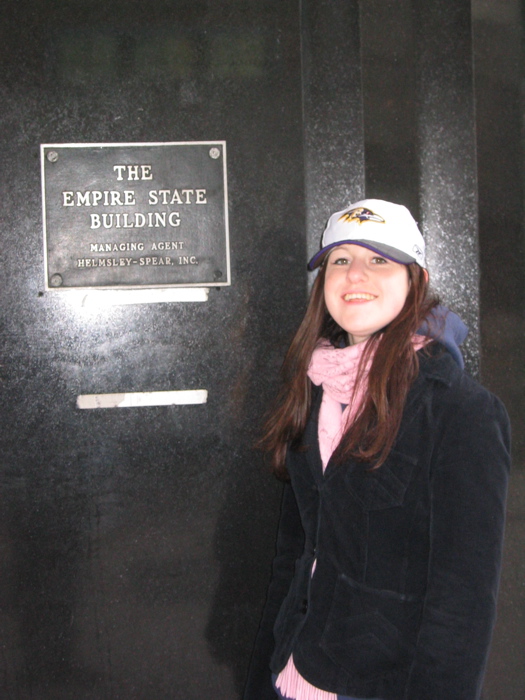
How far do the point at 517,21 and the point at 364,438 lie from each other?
5.60 ft

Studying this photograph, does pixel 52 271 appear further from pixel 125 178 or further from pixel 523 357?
pixel 523 357

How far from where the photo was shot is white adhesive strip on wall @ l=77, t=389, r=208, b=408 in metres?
2.23

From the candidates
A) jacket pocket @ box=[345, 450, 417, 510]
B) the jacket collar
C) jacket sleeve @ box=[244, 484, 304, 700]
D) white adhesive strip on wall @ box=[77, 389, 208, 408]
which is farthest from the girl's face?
white adhesive strip on wall @ box=[77, 389, 208, 408]

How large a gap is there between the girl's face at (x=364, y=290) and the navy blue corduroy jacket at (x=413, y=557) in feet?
0.51

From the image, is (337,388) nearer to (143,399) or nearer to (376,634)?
(376,634)

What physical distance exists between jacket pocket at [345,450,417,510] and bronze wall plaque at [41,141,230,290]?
973mm

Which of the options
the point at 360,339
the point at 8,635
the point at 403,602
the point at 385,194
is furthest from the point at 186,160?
the point at 8,635

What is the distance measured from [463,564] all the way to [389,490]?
22cm

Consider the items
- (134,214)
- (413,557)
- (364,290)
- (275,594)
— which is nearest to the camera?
(413,557)

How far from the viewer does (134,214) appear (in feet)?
7.30

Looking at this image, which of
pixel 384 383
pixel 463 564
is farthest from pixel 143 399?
pixel 463 564

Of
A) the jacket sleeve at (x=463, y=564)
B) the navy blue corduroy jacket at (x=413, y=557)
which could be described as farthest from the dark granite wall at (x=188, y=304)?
the jacket sleeve at (x=463, y=564)

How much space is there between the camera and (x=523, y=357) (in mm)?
2389

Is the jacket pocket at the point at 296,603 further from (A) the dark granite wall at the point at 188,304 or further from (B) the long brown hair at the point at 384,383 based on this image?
(A) the dark granite wall at the point at 188,304
